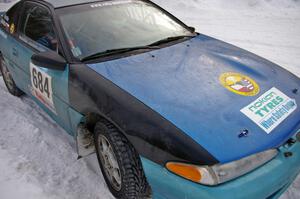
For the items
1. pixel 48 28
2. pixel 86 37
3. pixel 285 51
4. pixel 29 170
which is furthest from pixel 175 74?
pixel 285 51

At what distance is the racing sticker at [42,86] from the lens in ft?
8.38

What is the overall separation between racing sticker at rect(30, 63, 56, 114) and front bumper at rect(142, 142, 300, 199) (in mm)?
1300

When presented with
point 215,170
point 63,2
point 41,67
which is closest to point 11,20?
point 63,2

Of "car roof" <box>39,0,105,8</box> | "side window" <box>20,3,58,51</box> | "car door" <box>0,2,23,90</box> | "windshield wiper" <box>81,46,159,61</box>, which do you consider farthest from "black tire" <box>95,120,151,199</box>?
"car door" <box>0,2,23,90</box>

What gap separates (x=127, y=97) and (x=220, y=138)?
25.8 inches

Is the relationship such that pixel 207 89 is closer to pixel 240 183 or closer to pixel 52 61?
pixel 240 183

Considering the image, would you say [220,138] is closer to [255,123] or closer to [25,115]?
[255,123]

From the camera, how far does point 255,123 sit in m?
1.74

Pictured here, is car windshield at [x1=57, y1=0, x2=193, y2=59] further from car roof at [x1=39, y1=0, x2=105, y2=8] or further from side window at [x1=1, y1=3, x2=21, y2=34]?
side window at [x1=1, y1=3, x2=21, y2=34]

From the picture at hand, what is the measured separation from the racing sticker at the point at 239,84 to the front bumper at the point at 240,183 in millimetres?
456

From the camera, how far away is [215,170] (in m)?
1.50

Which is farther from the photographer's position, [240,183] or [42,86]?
[42,86]

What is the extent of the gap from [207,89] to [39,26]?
186 centimetres

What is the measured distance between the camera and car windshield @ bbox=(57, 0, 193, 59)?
2.41 metres
